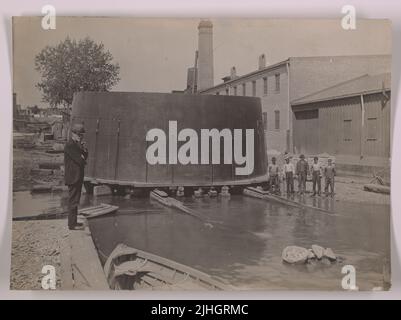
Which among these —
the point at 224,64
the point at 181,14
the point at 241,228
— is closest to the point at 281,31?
the point at 224,64

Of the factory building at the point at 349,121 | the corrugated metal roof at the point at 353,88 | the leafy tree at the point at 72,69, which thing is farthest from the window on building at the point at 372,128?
the leafy tree at the point at 72,69

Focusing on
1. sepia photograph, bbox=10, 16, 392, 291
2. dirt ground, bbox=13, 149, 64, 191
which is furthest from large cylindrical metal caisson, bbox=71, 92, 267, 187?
dirt ground, bbox=13, 149, 64, 191

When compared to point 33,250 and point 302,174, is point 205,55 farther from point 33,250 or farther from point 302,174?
point 33,250

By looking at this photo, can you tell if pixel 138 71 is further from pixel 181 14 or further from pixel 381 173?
pixel 381 173

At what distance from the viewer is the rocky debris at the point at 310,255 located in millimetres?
2432

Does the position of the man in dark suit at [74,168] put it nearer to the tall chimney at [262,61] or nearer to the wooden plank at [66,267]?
the wooden plank at [66,267]

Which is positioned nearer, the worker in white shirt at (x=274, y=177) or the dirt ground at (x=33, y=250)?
the dirt ground at (x=33, y=250)

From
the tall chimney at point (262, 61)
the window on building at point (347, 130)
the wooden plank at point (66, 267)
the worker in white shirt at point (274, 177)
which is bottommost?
the wooden plank at point (66, 267)

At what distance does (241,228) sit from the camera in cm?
250

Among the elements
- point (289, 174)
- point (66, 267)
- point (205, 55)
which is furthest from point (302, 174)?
point (66, 267)

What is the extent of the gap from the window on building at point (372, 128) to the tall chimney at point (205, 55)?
864 millimetres

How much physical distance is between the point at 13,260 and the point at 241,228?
120 cm

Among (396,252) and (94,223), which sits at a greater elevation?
(94,223)

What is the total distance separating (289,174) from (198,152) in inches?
20.6
